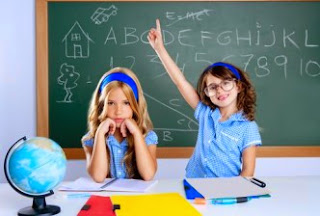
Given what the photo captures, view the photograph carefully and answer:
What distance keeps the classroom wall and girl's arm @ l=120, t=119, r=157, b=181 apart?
1.19 meters

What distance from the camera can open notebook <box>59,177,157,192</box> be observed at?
5.03ft

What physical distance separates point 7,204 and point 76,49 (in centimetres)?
188

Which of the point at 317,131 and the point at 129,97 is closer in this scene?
the point at 129,97

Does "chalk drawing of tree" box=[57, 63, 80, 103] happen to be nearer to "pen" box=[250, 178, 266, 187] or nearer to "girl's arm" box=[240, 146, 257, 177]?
"girl's arm" box=[240, 146, 257, 177]

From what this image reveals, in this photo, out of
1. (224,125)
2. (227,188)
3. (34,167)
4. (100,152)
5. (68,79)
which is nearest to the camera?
(34,167)

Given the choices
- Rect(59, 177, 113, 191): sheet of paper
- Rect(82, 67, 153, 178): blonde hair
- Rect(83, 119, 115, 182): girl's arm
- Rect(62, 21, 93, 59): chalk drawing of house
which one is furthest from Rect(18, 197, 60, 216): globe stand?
Rect(62, 21, 93, 59): chalk drawing of house

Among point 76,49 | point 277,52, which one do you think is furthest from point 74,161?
point 277,52

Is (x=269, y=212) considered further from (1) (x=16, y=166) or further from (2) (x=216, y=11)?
(2) (x=216, y=11)

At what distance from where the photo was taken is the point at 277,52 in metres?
3.10

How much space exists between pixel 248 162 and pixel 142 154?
0.57 m

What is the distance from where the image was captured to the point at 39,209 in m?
1.27

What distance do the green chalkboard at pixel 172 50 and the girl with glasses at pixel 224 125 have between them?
0.77m

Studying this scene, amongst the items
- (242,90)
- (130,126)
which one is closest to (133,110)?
(130,126)

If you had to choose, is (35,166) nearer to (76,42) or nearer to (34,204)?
(34,204)
